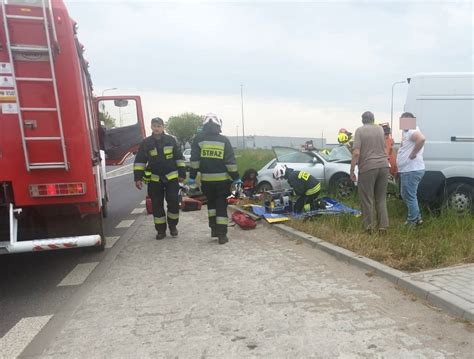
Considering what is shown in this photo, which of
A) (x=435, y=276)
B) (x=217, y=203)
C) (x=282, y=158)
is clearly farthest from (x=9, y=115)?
(x=282, y=158)

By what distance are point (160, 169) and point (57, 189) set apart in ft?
7.18

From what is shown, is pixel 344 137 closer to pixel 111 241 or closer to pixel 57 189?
pixel 111 241

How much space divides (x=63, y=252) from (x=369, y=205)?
4384 mm

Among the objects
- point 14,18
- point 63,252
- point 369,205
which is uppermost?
point 14,18

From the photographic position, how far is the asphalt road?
361 centimetres

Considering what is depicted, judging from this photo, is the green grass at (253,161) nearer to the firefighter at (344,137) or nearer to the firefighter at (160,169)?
the firefighter at (344,137)

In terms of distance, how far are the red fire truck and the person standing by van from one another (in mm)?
3567

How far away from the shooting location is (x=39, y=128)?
4.14m

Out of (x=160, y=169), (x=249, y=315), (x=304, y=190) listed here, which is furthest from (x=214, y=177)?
(x=249, y=315)

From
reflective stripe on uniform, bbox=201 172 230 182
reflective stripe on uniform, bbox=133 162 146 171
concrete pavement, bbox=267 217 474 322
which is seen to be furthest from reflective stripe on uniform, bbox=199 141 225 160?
concrete pavement, bbox=267 217 474 322

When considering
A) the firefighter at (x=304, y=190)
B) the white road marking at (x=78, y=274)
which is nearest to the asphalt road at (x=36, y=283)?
the white road marking at (x=78, y=274)

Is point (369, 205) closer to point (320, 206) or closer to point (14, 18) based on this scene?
point (320, 206)

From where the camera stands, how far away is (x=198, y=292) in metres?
4.07

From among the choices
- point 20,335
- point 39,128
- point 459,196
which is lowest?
point 20,335
